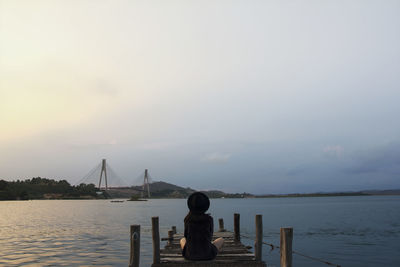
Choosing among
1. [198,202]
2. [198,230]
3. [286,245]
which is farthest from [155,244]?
[286,245]

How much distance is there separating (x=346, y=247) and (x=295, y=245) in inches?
147

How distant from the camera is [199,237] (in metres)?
9.09

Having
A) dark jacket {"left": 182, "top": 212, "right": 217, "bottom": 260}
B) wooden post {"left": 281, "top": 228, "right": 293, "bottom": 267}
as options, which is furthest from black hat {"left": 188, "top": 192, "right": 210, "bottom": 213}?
wooden post {"left": 281, "top": 228, "right": 293, "bottom": 267}

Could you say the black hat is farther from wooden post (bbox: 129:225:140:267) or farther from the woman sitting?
wooden post (bbox: 129:225:140:267)

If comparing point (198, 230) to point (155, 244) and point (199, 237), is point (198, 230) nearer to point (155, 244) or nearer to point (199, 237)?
point (199, 237)

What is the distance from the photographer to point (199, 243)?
920 cm

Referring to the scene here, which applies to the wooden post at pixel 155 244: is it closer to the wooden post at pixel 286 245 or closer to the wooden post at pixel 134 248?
the wooden post at pixel 134 248

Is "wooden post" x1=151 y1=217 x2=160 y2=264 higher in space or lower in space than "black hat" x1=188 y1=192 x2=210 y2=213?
lower

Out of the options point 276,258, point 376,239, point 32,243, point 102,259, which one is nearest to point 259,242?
point 276,258

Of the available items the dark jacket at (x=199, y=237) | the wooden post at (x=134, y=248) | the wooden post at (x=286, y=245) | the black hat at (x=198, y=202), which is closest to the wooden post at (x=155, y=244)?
the wooden post at (x=134, y=248)

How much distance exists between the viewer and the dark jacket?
8.80m

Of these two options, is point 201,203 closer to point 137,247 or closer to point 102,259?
point 137,247

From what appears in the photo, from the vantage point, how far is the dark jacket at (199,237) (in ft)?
28.9

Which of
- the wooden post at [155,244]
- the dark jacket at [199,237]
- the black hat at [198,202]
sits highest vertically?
the black hat at [198,202]
